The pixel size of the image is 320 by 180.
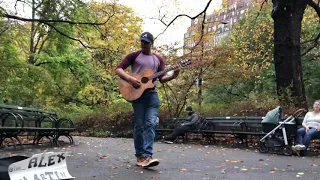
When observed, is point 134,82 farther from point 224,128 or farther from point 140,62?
point 224,128

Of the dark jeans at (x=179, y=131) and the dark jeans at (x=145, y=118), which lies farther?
the dark jeans at (x=179, y=131)

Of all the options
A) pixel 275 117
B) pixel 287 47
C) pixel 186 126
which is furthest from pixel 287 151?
pixel 287 47

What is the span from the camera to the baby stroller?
27.0ft

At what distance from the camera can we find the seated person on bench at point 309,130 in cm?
816

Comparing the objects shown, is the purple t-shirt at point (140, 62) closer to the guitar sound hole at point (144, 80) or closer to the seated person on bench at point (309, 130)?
the guitar sound hole at point (144, 80)

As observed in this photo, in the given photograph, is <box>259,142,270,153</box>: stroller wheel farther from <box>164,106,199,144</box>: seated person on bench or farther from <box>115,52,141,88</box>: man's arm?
<box>115,52,141,88</box>: man's arm

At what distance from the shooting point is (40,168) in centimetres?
371

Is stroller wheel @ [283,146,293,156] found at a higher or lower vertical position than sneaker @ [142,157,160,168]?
lower

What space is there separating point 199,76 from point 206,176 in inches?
557

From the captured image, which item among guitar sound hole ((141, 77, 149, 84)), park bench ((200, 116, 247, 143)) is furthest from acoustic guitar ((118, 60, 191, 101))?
park bench ((200, 116, 247, 143))

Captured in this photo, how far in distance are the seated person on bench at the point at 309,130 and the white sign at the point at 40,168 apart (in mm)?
5539

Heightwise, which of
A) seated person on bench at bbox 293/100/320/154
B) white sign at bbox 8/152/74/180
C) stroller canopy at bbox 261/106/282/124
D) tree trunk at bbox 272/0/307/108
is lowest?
white sign at bbox 8/152/74/180

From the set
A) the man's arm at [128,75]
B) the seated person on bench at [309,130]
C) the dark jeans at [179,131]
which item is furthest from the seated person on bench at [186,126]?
the man's arm at [128,75]

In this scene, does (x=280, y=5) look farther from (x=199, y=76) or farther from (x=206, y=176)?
(x=206, y=176)
